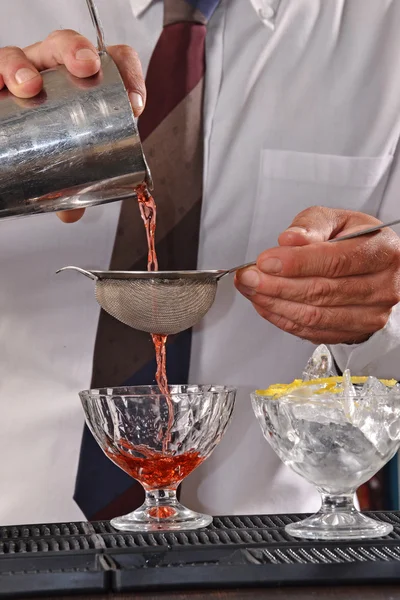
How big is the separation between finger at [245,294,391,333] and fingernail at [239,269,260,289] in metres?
0.03

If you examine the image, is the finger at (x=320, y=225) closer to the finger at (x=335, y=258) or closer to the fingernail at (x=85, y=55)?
the finger at (x=335, y=258)

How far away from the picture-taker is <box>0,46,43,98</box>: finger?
1.00 m

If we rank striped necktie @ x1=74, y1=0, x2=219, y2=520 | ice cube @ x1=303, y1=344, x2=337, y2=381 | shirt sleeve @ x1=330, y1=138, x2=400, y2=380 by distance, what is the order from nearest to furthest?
1. ice cube @ x1=303, y1=344, x2=337, y2=381
2. shirt sleeve @ x1=330, y1=138, x2=400, y2=380
3. striped necktie @ x1=74, y1=0, x2=219, y2=520

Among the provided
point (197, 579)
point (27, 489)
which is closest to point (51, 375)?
point (27, 489)

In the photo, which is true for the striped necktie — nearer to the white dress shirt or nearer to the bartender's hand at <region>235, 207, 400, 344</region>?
the white dress shirt

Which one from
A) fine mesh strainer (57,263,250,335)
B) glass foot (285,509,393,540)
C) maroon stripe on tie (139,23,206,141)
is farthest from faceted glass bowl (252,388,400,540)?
maroon stripe on tie (139,23,206,141)

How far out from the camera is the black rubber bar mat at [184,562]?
0.71 meters

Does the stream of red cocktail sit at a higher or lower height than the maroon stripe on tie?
lower

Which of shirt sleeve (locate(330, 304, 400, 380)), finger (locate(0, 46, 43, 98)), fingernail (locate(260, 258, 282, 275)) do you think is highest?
finger (locate(0, 46, 43, 98))

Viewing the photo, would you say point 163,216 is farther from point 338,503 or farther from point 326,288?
point 338,503

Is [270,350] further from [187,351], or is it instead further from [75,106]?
[75,106]

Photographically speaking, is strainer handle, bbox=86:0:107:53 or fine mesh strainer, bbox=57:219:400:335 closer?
strainer handle, bbox=86:0:107:53

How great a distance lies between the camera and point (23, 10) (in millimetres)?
1620

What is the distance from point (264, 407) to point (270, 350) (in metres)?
0.75
